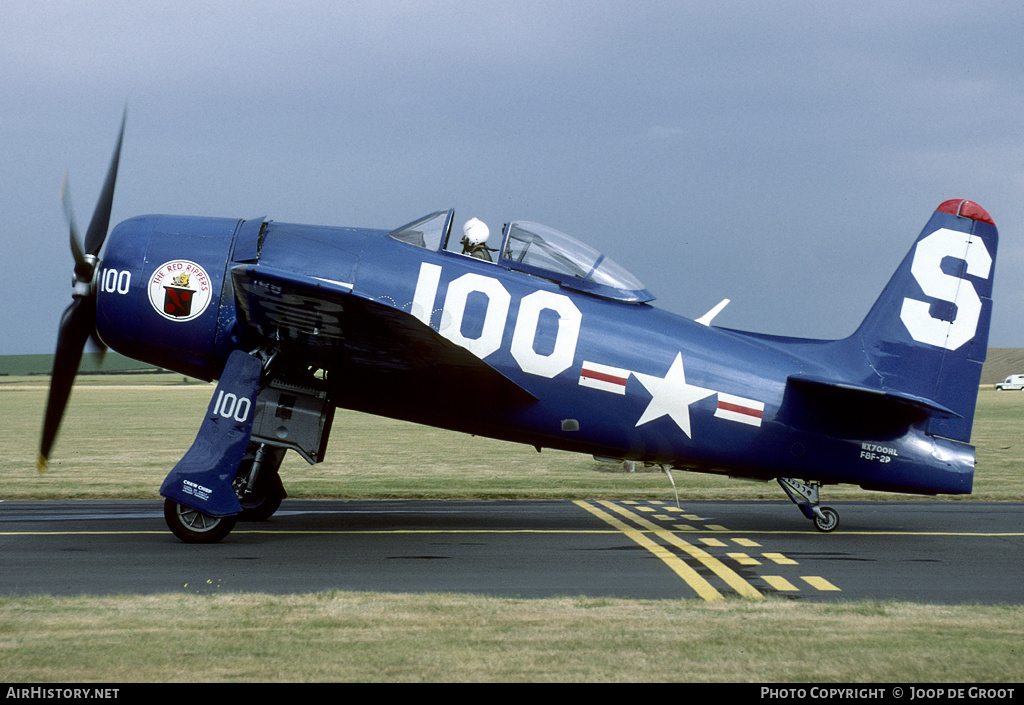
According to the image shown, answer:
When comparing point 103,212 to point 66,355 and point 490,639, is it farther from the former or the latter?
point 490,639

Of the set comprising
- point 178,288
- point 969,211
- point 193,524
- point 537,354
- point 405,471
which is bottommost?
point 405,471

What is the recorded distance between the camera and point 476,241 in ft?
31.1

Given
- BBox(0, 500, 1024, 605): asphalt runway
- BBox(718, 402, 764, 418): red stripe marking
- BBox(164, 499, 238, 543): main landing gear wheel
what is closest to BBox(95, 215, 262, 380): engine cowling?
BBox(164, 499, 238, 543): main landing gear wheel

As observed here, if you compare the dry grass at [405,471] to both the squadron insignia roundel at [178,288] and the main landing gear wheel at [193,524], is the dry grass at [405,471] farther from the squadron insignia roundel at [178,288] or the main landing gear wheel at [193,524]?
the squadron insignia roundel at [178,288]

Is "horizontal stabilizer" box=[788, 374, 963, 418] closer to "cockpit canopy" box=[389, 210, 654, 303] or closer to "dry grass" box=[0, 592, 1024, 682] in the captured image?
"cockpit canopy" box=[389, 210, 654, 303]

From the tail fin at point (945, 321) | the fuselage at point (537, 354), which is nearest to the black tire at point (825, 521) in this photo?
the fuselage at point (537, 354)

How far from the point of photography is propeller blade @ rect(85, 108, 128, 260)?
9383 millimetres

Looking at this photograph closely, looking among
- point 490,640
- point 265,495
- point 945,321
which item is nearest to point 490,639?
point 490,640

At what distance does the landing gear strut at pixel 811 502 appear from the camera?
10.2 m

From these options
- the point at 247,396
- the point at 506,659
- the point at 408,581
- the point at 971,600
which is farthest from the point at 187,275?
the point at 971,600

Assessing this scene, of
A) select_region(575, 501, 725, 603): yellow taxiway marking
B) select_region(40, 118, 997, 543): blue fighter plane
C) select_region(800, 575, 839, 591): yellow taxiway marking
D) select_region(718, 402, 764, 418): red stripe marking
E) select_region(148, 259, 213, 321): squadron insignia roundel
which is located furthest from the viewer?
select_region(718, 402, 764, 418): red stripe marking

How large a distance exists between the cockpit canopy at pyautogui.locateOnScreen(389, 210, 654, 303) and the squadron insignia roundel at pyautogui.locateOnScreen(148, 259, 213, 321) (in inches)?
81.8

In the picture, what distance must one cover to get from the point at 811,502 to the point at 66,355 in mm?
8676

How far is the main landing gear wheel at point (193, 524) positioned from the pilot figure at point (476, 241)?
3762 millimetres
